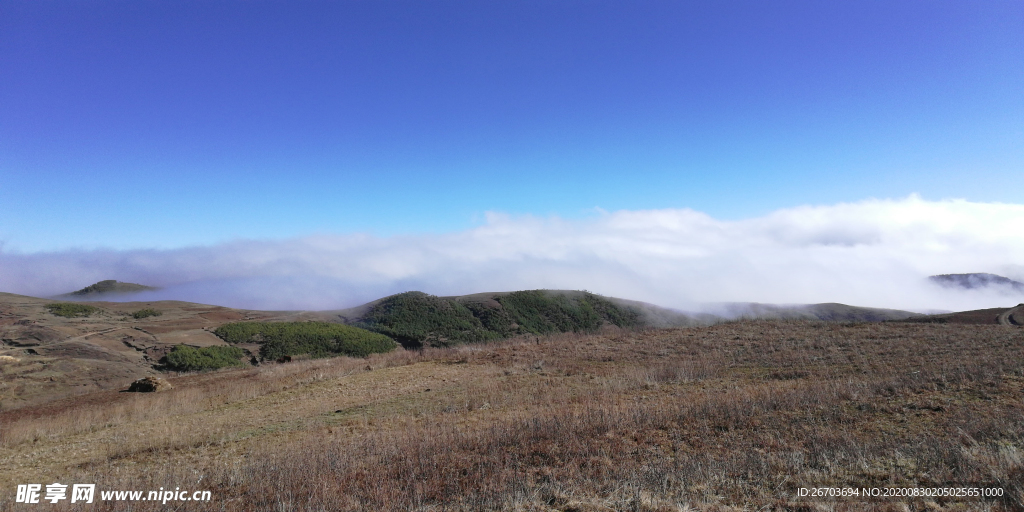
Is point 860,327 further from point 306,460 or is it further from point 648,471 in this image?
point 306,460

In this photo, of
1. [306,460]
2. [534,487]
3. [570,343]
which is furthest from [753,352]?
[306,460]

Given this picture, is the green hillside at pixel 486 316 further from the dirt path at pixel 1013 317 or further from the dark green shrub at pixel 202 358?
the dirt path at pixel 1013 317

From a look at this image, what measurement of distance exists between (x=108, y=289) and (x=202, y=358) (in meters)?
48.2

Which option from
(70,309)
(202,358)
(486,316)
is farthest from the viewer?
(486,316)

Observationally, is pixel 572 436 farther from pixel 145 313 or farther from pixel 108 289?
pixel 108 289

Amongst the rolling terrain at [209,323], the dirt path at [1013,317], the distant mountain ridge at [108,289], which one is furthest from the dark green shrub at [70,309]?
the dirt path at [1013,317]

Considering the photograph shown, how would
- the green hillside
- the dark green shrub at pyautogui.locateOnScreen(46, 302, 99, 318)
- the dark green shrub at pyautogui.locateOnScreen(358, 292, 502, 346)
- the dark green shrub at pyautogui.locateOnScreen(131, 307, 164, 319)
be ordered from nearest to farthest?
1. the dark green shrub at pyautogui.locateOnScreen(46, 302, 99, 318)
2. the dark green shrub at pyautogui.locateOnScreen(131, 307, 164, 319)
3. the dark green shrub at pyautogui.locateOnScreen(358, 292, 502, 346)
4. the green hillside

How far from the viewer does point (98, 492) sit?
239 inches

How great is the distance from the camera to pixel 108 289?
56656mm

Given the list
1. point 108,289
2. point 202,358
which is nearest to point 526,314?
point 202,358

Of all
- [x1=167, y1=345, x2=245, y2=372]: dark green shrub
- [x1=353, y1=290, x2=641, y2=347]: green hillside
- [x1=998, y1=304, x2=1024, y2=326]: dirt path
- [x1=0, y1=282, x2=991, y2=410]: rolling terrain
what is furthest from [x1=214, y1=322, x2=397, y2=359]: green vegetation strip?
[x1=998, y1=304, x2=1024, y2=326]: dirt path

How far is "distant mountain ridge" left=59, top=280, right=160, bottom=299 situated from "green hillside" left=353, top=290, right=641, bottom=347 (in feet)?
117

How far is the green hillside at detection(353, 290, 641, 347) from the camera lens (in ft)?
141

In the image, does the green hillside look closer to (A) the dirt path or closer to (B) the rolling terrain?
(B) the rolling terrain
